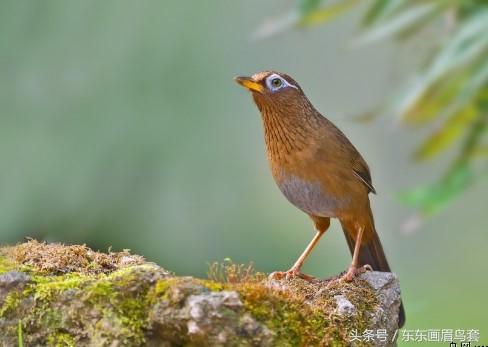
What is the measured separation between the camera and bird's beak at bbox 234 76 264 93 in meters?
2.76

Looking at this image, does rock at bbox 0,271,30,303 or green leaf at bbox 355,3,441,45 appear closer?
rock at bbox 0,271,30,303

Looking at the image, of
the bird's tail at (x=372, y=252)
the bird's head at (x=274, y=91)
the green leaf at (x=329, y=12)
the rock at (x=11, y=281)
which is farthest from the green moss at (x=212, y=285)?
the green leaf at (x=329, y=12)

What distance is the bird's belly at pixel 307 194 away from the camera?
114 inches

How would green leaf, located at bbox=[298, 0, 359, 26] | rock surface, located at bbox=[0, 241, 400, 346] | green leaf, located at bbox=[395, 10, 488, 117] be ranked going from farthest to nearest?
green leaf, located at bbox=[298, 0, 359, 26]
green leaf, located at bbox=[395, 10, 488, 117]
rock surface, located at bbox=[0, 241, 400, 346]

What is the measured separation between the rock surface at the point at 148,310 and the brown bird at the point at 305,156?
577 millimetres

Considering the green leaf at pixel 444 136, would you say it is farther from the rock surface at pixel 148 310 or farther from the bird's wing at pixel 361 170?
the rock surface at pixel 148 310

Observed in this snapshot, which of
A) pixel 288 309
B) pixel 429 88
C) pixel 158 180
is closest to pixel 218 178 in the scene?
pixel 158 180

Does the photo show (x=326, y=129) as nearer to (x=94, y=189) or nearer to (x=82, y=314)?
(x=82, y=314)

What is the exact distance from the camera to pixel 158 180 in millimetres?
5359

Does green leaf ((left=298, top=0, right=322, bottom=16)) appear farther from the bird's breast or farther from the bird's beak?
the bird's breast

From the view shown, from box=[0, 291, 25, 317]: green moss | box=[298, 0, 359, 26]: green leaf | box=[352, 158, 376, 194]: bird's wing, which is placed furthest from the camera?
box=[298, 0, 359, 26]: green leaf

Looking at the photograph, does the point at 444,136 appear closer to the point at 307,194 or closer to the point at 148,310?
the point at 307,194

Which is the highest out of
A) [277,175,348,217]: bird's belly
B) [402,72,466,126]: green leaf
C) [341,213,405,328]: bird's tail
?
[402,72,466,126]: green leaf

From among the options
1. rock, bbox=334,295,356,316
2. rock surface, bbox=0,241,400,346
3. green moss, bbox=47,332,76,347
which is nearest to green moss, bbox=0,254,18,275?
rock surface, bbox=0,241,400,346
